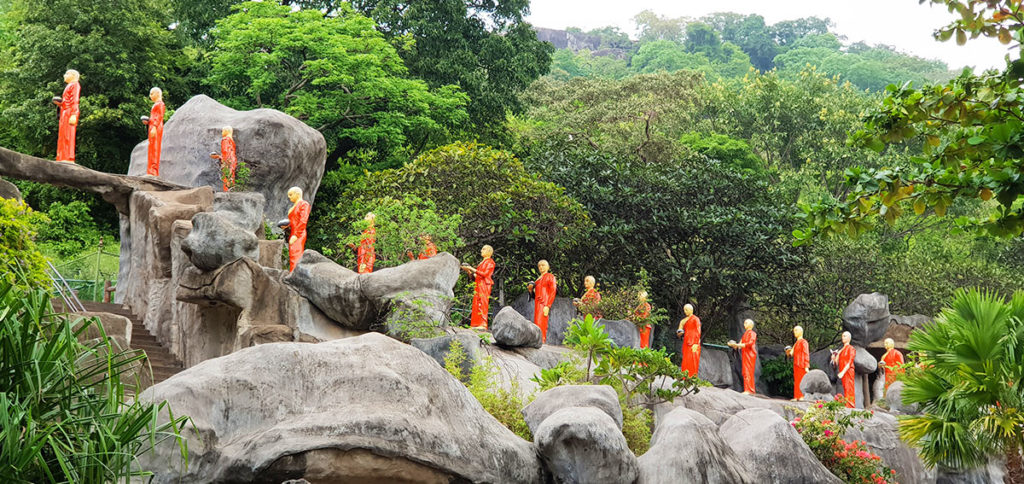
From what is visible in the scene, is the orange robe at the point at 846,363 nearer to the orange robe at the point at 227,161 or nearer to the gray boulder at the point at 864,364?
the gray boulder at the point at 864,364

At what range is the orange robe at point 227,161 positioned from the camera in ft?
60.7

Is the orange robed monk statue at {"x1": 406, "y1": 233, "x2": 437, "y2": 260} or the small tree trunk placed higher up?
the orange robed monk statue at {"x1": 406, "y1": 233, "x2": 437, "y2": 260}

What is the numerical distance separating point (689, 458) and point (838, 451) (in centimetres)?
388

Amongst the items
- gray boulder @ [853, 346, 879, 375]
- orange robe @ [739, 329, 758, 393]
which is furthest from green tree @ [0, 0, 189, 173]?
gray boulder @ [853, 346, 879, 375]

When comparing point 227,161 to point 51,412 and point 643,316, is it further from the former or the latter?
point 51,412

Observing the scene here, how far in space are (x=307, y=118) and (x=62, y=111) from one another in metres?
A: 7.76

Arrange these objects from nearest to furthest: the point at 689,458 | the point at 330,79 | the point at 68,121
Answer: the point at 689,458
the point at 68,121
the point at 330,79

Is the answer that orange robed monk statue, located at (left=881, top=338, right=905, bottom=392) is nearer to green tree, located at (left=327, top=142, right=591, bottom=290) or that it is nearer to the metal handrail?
green tree, located at (left=327, top=142, right=591, bottom=290)

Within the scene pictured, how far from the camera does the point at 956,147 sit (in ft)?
20.2

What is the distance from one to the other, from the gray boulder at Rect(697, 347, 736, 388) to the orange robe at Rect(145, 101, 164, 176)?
1357 cm

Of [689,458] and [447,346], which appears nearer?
[689,458]

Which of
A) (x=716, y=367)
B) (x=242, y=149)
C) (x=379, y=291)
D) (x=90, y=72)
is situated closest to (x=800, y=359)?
(x=716, y=367)

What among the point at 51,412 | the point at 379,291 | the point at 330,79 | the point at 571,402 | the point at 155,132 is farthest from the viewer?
the point at 330,79

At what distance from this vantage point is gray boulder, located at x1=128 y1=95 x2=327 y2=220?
20.1m
